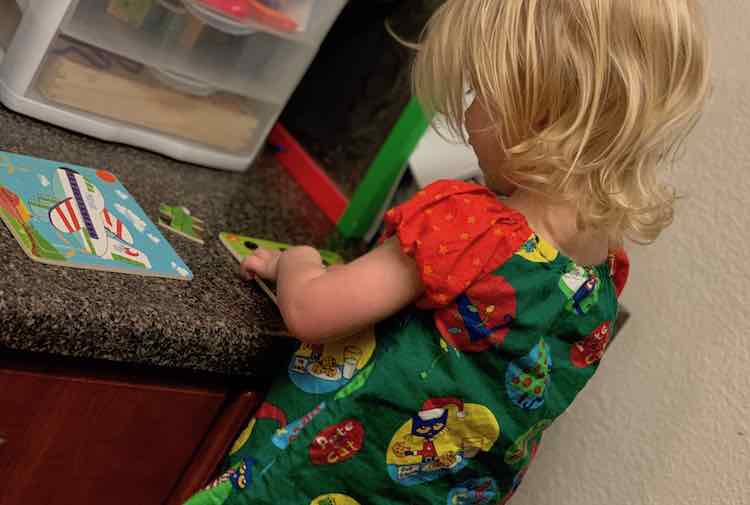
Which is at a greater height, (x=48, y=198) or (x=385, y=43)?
(x=385, y=43)

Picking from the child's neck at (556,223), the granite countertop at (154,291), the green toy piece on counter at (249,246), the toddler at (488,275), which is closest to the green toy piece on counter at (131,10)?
the granite countertop at (154,291)

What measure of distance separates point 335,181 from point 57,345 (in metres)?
0.61

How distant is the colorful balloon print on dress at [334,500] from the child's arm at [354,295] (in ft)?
0.49

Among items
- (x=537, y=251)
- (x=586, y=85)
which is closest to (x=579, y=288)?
(x=537, y=251)

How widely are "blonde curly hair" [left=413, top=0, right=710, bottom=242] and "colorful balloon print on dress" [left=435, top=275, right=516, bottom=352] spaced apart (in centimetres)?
10

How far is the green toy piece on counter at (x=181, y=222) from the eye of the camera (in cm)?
95

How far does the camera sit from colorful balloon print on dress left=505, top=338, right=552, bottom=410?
77cm

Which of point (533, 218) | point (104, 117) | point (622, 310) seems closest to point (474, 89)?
point (533, 218)

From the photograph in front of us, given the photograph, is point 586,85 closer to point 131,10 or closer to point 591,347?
point 591,347

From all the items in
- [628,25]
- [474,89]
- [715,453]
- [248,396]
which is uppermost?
[628,25]

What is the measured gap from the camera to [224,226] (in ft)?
3.38

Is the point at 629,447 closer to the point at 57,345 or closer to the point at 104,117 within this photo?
the point at 57,345

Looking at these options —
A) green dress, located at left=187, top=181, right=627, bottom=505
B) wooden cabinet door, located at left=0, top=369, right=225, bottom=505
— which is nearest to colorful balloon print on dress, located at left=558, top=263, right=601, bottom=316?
green dress, located at left=187, top=181, right=627, bottom=505

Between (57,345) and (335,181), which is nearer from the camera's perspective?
(57,345)
